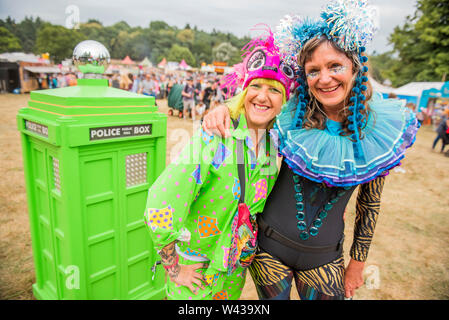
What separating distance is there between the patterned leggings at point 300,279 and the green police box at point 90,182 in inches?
26.3

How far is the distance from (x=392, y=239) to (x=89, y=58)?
4.49m

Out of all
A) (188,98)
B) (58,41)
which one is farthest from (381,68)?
(58,41)

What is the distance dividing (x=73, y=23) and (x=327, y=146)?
200 centimetres

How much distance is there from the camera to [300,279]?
152cm

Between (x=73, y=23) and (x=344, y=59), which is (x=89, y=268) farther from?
(x=344, y=59)

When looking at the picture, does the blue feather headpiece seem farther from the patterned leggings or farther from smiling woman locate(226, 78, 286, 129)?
the patterned leggings

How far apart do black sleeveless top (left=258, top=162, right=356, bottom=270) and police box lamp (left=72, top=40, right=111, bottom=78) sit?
4.75ft

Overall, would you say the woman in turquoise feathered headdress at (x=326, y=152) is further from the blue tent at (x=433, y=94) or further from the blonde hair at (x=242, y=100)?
the blue tent at (x=433, y=94)

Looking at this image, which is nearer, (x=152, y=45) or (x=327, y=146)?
(x=327, y=146)

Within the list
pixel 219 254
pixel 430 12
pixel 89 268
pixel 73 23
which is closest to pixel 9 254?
pixel 89 268

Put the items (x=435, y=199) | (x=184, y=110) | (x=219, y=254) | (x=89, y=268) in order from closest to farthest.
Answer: (x=219, y=254) < (x=89, y=268) < (x=435, y=199) < (x=184, y=110)

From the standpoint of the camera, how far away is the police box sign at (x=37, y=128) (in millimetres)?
1683

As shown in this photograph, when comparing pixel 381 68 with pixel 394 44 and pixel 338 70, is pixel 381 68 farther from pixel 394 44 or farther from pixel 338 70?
pixel 338 70

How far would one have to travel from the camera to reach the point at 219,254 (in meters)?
1.46
